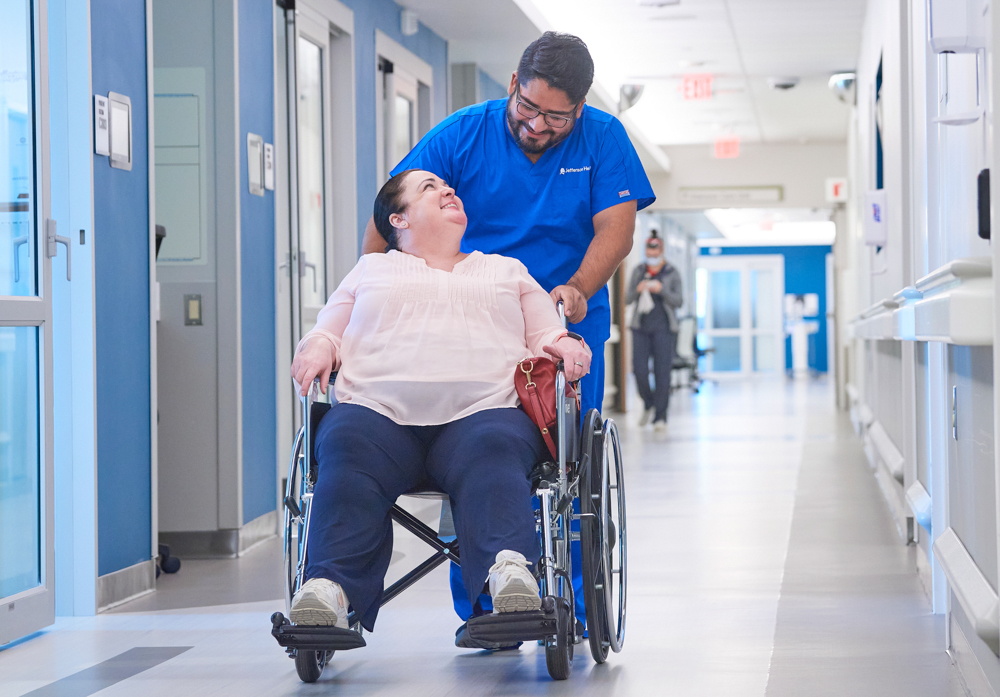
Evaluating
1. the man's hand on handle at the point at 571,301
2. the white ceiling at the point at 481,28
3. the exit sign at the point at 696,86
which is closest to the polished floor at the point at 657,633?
the man's hand on handle at the point at 571,301

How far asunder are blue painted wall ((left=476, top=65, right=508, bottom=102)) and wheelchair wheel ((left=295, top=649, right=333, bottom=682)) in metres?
6.06

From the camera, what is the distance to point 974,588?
2080mm

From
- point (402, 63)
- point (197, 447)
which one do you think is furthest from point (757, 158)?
point (197, 447)

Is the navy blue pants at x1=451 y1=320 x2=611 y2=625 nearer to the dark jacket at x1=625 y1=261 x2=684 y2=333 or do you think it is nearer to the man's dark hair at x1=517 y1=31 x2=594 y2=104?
the man's dark hair at x1=517 y1=31 x2=594 y2=104

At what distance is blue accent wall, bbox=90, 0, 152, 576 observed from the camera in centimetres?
341

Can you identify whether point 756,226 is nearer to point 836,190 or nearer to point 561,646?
point 836,190

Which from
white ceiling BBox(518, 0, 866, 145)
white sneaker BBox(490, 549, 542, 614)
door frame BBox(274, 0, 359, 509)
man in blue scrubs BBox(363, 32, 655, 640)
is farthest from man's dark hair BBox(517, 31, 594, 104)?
white ceiling BBox(518, 0, 866, 145)

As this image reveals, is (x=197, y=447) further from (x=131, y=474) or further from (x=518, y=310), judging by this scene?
(x=518, y=310)

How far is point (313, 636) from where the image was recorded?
6.77ft

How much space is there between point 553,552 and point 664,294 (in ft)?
26.0

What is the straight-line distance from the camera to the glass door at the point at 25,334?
9.88 ft

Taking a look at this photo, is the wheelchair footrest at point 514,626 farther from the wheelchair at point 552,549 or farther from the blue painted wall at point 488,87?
the blue painted wall at point 488,87

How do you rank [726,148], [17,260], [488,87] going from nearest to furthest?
[17,260], [488,87], [726,148]

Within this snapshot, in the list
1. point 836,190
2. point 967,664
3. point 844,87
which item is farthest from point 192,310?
point 836,190
